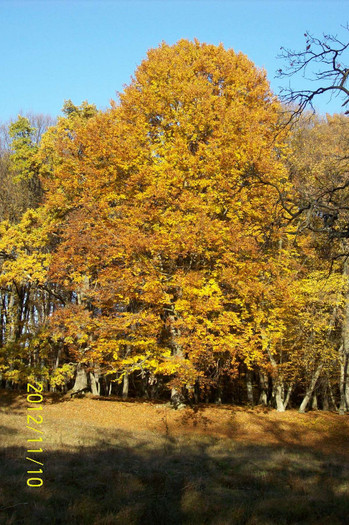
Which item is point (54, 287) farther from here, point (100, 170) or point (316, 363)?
point (316, 363)

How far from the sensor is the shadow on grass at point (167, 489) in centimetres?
593

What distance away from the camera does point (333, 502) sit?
7117mm

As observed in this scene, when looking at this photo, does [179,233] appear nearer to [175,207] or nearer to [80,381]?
[175,207]

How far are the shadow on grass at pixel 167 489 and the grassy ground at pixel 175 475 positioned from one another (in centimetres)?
2

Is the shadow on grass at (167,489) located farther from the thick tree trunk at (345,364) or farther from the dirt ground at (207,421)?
the thick tree trunk at (345,364)

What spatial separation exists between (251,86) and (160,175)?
6.84m

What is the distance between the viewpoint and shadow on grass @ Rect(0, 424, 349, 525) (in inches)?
233

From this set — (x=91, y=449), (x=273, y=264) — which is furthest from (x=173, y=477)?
(x=273, y=264)

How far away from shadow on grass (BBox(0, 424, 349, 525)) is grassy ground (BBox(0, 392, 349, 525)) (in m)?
0.02

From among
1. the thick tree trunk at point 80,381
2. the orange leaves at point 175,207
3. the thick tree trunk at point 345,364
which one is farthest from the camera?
the thick tree trunk at point 80,381

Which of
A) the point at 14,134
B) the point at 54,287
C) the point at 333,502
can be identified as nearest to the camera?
the point at 333,502

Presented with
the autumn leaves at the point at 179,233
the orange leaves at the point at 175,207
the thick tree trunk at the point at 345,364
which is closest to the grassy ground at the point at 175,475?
the autumn leaves at the point at 179,233

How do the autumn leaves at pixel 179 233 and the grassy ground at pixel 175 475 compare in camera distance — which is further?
the autumn leaves at pixel 179 233

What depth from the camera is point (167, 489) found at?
7133mm
